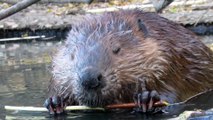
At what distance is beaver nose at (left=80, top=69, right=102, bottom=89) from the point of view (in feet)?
11.0

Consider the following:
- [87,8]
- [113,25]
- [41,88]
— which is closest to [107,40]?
[113,25]

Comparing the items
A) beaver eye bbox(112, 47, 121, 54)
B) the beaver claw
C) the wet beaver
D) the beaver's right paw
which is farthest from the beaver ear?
the beaver's right paw

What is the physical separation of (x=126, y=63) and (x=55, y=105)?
488 millimetres

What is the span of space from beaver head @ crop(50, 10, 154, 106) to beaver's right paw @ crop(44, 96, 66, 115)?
51 mm

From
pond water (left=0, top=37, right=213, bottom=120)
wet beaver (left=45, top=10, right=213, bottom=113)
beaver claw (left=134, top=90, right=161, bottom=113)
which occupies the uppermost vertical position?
wet beaver (left=45, top=10, right=213, bottom=113)

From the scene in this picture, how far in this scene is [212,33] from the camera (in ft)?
25.4

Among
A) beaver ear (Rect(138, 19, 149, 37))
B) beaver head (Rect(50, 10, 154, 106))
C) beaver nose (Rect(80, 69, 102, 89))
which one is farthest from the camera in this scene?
beaver ear (Rect(138, 19, 149, 37))

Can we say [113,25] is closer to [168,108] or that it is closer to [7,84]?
[168,108]

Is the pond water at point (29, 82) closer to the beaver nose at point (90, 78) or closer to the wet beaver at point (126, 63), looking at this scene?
the wet beaver at point (126, 63)

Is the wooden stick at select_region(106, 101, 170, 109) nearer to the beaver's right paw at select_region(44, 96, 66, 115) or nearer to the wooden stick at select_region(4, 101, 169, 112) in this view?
the wooden stick at select_region(4, 101, 169, 112)

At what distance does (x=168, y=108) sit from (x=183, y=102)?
198 mm

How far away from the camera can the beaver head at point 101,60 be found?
346 centimetres

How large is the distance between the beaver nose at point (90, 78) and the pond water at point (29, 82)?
39cm

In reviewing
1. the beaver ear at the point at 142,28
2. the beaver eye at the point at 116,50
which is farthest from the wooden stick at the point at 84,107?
the beaver ear at the point at 142,28
